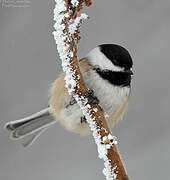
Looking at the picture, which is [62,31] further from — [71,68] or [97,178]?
[97,178]

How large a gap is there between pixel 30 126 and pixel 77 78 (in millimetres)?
1315

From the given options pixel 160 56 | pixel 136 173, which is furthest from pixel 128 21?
pixel 136 173

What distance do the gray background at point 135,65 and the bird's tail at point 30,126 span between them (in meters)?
0.45

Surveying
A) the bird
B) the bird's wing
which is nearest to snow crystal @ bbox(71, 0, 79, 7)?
the bird

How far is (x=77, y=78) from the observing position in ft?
2.43

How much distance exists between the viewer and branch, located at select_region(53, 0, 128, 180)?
2.20ft

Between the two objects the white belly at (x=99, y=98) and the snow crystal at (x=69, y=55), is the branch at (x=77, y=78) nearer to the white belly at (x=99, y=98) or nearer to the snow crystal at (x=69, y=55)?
the snow crystal at (x=69, y=55)

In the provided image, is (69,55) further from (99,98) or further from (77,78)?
(99,98)

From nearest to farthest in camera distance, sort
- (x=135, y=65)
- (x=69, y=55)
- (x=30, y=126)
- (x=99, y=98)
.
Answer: (x=69, y=55) < (x=99, y=98) < (x=30, y=126) < (x=135, y=65)

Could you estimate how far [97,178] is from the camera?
2605mm

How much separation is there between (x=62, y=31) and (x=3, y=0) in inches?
67.2

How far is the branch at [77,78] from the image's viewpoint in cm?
67

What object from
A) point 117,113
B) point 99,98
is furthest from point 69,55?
point 117,113

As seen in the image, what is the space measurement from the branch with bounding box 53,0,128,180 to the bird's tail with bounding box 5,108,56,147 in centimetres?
120
